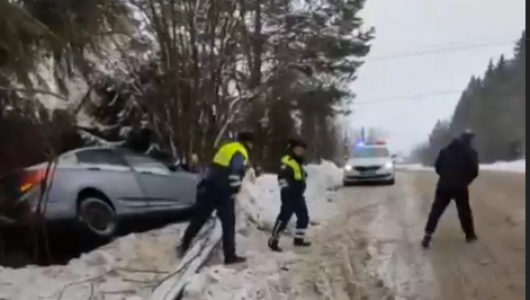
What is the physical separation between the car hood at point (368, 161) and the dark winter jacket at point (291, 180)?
1558cm

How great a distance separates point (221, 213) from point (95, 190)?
2.28 m

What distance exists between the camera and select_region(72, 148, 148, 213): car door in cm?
1064

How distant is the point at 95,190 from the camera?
10.6m

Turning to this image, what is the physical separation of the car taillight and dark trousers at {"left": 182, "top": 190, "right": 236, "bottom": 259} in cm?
187

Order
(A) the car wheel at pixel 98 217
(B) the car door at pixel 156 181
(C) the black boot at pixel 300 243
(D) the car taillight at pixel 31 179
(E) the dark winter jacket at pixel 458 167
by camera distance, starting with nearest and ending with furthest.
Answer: (D) the car taillight at pixel 31 179 < (A) the car wheel at pixel 98 217 < (E) the dark winter jacket at pixel 458 167 < (C) the black boot at pixel 300 243 < (B) the car door at pixel 156 181

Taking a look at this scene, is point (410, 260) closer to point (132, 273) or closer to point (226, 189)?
point (226, 189)

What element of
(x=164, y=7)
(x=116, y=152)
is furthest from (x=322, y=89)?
(x=116, y=152)

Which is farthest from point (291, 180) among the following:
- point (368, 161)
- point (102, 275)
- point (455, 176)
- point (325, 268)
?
point (368, 161)

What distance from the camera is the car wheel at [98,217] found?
33.9ft

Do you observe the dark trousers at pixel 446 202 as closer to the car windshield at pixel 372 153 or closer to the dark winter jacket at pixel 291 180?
the dark winter jacket at pixel 291 180

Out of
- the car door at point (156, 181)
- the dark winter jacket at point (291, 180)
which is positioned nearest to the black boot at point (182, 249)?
the dark winter jacket at point (291, 180)

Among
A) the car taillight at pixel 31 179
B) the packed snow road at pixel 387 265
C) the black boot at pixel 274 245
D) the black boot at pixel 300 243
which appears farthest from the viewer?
the black boot at pixel 300 243

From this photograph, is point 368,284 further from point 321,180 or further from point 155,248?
point 321,180

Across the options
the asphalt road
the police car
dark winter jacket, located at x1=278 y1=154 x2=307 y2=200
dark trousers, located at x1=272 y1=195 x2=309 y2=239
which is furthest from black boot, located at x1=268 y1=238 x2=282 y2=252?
the police car
